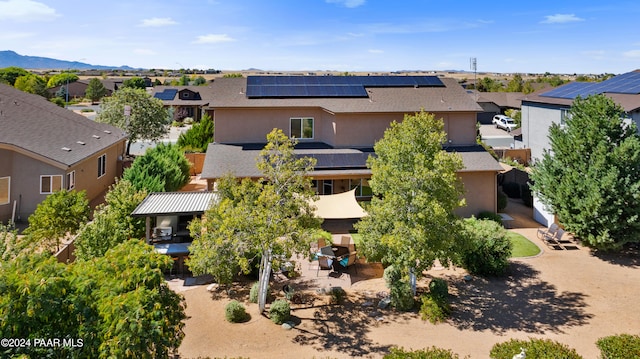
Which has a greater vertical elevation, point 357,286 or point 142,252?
point 142,252

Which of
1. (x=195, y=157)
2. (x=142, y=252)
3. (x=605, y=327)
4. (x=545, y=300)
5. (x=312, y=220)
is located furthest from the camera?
(x=195, y=157)

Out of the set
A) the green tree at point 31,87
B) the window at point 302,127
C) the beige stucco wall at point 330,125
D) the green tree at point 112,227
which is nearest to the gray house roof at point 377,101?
the beige stucco wall at point 330,125

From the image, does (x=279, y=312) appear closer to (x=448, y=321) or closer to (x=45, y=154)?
(x=448, y=321)

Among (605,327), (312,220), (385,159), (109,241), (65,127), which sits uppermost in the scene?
(65,127)

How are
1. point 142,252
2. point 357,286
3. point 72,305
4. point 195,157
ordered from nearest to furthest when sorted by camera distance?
point 72,305 < point 142,252 < point 357,286 < point 195,157

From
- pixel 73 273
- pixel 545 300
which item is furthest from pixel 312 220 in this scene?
pixel 545 300

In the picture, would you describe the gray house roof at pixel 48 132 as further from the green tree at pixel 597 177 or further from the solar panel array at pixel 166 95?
the solar panel array at pixel 166 95

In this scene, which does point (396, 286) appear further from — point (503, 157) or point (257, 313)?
point (503, 157)
